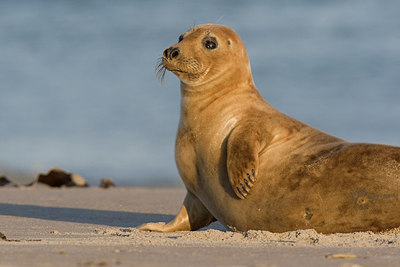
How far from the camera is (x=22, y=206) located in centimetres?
911

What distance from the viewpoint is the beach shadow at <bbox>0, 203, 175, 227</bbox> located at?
736 centimetres

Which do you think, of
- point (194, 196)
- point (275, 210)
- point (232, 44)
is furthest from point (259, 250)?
point (232, 44)

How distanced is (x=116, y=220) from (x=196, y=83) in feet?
7.29

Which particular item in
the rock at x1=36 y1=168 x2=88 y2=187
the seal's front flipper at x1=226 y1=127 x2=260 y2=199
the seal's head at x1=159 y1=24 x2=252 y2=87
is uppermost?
the seal's head at x1=159 y1=24 x2=252 y2=87


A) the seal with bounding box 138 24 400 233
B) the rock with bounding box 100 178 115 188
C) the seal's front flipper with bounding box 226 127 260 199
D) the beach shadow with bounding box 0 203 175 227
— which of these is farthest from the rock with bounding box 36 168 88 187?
the seal's front flipper with bounding box 226 127 260 199

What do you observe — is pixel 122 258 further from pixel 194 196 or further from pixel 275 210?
pixel 194 196

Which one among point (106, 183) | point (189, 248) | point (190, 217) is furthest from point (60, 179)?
point (189, 248)

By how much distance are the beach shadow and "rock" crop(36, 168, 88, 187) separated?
6378mm

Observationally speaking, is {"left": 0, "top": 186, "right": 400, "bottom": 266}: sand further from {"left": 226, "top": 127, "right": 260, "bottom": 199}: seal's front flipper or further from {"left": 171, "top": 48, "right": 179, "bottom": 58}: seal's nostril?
{"left": 171, "top": 48, "right": 179, "bottom": 58}: seal's nostril

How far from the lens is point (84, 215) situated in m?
8.02

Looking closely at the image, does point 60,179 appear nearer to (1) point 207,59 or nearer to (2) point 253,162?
(1) point 207,59

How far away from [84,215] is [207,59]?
9.50ft

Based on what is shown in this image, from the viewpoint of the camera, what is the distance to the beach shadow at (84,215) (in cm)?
736

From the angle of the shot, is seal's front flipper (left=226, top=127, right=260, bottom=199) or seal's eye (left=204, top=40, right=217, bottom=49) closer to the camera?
seal's front flipper (left=226, top=127, right=260, bottom=199)
